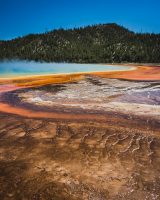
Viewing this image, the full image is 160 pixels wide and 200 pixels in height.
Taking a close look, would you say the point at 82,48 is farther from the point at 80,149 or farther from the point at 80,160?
the point at 80,160

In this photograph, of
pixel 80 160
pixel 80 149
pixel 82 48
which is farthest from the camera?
pixel 82 48

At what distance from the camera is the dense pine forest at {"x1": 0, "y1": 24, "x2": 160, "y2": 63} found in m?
66.2

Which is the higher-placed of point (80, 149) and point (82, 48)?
point (82, 48)

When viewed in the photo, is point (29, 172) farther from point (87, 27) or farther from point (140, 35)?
point (87, 27)

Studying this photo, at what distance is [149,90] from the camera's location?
12.6 meters

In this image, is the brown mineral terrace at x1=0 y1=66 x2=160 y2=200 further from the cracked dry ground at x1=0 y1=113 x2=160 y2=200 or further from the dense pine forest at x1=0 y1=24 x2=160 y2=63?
the dense pine forest at x1=0 y1=24 x2=160 y2=63

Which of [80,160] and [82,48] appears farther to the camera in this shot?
[82,48]

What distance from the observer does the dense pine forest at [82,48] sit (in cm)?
6616

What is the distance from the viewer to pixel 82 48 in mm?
79250

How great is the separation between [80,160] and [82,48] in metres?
75.3

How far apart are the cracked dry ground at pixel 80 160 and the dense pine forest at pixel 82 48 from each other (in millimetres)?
53880

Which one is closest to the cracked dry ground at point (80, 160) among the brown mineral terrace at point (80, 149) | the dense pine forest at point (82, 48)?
the brown mineral terrace at point (80, 149)

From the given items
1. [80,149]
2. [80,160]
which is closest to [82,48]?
[80,149]

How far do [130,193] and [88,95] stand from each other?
7.32 metres
